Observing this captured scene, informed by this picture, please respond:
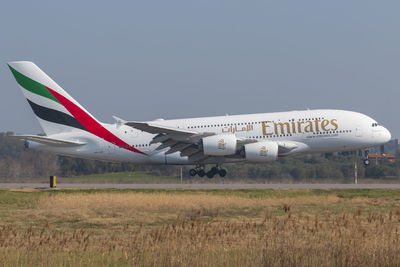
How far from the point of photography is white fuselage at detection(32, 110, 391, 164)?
4006cm

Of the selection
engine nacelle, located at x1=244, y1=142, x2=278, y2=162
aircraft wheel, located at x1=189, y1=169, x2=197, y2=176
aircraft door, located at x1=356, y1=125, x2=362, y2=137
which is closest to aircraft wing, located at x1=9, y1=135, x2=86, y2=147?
aircraft wheel, located at x1=189, y1=169, x2=197, y2=176

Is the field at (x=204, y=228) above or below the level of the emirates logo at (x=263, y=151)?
below

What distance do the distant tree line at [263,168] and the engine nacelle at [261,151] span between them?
479 cm

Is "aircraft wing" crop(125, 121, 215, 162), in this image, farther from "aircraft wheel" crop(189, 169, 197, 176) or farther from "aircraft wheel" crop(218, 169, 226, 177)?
"aircraft wheel" crop(218, 169, 226, 177)

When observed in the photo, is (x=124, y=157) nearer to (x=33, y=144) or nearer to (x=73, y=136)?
(x=73, y=136)

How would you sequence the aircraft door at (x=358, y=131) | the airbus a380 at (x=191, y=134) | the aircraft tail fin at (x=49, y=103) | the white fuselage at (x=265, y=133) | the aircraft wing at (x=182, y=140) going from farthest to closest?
the aircraft tail fin at (x=49, y=103) < the aircraft door at (x=358, y=131) < the white fuselage at (x=265, y=133) < the airbus a380 at (x=191, y=134) < the aircraft wing at (x=182, y=140)

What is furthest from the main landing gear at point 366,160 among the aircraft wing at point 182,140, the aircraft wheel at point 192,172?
the aircraft wheel at point 192,172

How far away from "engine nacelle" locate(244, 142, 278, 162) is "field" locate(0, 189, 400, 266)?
232 inches

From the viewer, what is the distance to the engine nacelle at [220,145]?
3922 cm

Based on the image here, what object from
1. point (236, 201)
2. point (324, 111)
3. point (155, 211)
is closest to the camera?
point (155, 211)

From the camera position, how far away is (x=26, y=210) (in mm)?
25703

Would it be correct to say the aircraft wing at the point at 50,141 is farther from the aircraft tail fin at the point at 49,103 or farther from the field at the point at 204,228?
the field at the point at 204,228

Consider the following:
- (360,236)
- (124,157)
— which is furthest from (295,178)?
(360,236)

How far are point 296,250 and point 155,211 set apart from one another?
1347 centimetres
